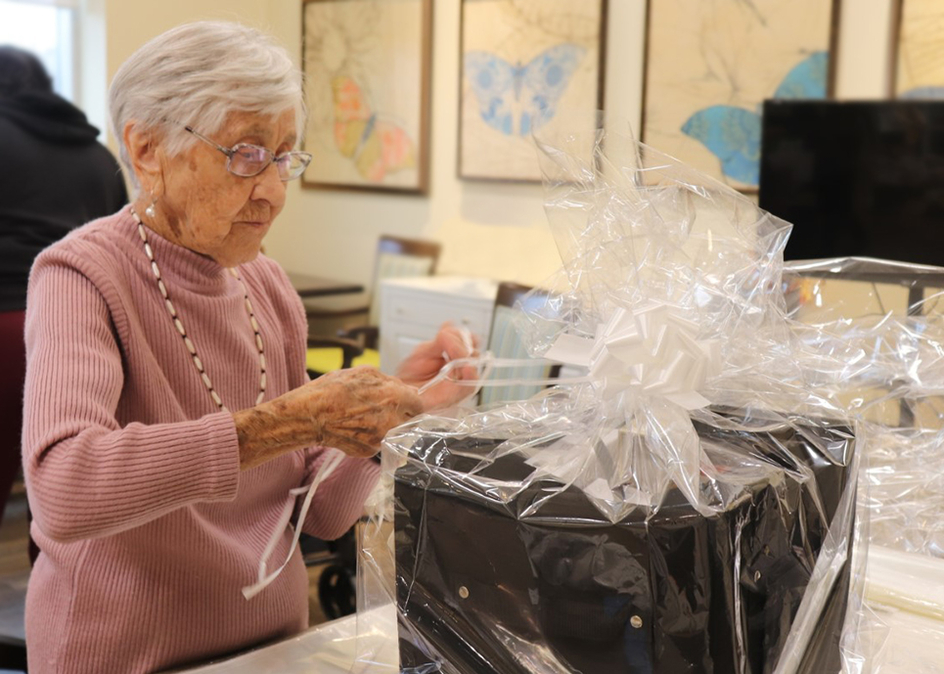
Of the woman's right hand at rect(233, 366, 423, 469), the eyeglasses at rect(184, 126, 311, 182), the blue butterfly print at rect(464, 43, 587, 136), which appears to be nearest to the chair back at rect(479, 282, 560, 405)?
the eyeglasses at rect(184, 126, 311, 182)

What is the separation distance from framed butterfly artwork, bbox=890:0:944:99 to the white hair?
8.56ft

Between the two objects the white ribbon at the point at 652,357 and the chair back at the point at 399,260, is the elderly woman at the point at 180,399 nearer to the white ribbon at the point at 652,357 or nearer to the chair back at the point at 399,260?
the white ribbon at the point at 652,357

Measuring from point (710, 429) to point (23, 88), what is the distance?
2470 millimetres

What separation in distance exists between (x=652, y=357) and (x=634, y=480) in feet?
0.33

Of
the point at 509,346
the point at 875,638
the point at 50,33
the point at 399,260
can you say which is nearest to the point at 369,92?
the point at 399,260

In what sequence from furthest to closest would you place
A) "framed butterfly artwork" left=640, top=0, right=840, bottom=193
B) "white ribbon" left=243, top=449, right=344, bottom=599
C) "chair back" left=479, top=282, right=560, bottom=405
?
1. "framed butterfly artwork" left=640, top=0, right=840, bottom=193
2. "chair back" left=479, top=282, right=560, bottom=405
3. "white ribbon" left=243, top=449, right=344, bottom=599

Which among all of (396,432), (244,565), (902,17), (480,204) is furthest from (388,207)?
(396,432)

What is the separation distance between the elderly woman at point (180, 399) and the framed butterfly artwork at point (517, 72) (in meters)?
2.85

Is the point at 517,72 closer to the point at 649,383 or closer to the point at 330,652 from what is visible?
the point at 330,652

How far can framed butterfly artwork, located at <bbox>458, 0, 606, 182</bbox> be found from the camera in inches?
158

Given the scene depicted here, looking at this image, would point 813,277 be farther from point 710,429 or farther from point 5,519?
point 5,519

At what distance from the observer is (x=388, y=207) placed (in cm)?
492

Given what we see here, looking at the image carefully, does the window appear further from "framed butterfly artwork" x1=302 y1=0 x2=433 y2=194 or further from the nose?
the nose

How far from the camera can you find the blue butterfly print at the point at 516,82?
4105 millimetres
